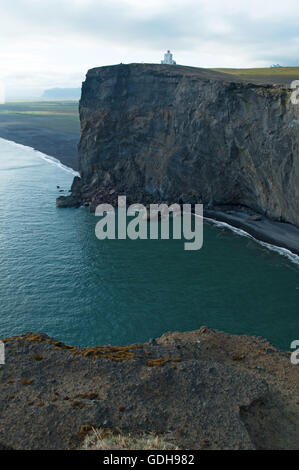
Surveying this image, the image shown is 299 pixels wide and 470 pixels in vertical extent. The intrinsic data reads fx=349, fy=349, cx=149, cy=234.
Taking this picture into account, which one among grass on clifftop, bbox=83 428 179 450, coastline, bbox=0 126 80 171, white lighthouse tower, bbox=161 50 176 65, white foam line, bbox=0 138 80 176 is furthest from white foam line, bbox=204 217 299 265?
coastline, bbox=0 126 80 171

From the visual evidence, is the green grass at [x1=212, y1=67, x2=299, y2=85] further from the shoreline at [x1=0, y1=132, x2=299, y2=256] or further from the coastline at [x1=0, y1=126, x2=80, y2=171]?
the coastline at [x1=0, y1=126, x2=80, y2=171]

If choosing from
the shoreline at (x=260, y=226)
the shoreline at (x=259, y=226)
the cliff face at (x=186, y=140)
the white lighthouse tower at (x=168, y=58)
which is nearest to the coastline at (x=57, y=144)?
the cliff face at (x=186, y=140)

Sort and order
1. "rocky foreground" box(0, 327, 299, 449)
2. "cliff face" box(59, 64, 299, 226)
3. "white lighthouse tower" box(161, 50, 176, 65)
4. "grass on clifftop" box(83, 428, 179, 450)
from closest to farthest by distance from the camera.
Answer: "grass on clifftop" box(83, 428, 179, 450) → "rocky foreground" box(0, 327, 299, 449) → "cliff face" box(59, 64, 299, 226) → "white lighthouse tower" box(161, 50, 176, 65)

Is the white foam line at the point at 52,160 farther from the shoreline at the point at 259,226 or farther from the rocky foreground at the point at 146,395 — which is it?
the rocky foreground at the point at 146,395

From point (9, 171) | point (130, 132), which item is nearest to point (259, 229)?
point (130, 132)

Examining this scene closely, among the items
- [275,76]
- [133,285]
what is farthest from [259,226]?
[275,76]
